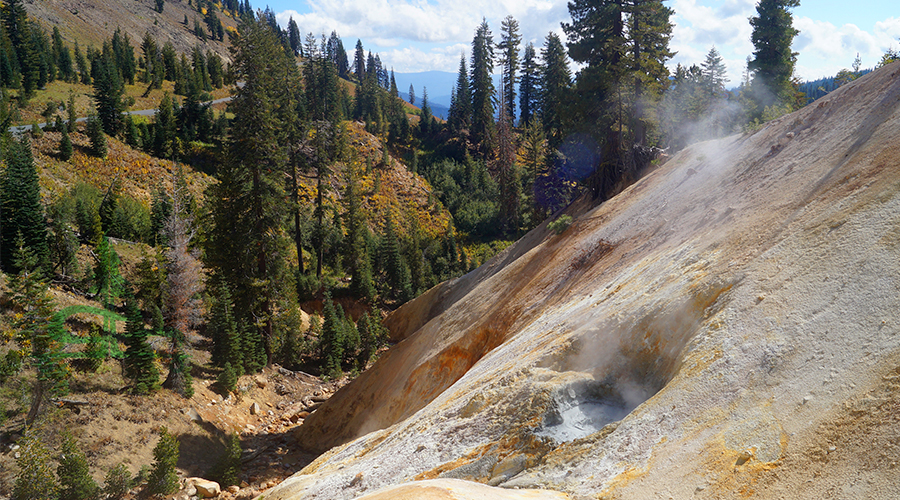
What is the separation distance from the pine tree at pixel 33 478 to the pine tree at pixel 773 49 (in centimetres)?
4133

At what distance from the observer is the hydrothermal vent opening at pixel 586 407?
23.6 ft

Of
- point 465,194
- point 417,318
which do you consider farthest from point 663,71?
point 465,194

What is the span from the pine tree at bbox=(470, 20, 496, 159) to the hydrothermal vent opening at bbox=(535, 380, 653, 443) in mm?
71164

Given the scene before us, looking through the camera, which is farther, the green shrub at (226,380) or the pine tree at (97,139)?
the pine tree at (97,139)

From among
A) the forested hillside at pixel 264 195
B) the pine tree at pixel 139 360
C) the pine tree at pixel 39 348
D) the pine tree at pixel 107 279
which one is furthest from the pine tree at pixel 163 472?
the pine tree at pixel 107 279

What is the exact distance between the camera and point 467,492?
5992 mm

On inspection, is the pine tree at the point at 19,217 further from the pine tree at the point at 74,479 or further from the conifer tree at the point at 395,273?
the conifer tree at the point at 395,273

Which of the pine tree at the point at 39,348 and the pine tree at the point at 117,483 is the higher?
the pine tree at the point at 39,348

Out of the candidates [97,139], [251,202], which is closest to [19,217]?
[251,202]

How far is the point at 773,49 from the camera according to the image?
3362 cm

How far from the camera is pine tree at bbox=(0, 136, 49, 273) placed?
26641 mm

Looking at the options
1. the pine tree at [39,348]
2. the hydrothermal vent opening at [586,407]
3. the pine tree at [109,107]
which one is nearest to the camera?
the hydrothermal vent opening at [586,407]

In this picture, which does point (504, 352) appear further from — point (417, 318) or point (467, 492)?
point (417, 318)

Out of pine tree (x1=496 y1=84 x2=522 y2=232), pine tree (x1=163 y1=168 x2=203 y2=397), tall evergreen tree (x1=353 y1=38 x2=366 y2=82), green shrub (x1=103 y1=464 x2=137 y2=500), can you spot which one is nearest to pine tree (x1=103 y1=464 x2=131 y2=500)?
green shrub (x1=103 y1=464 x2=137 y2=500)
